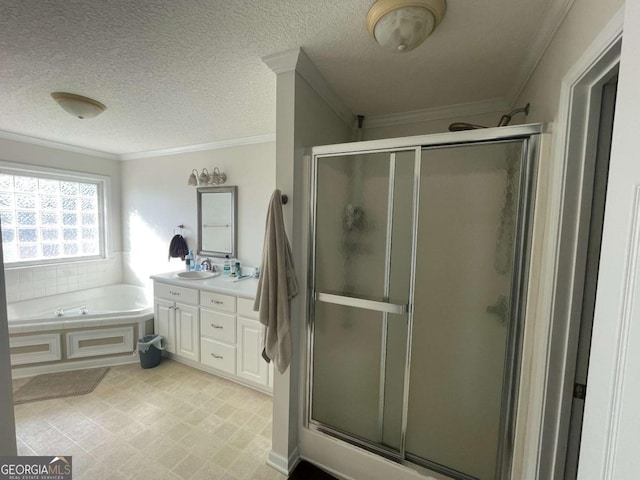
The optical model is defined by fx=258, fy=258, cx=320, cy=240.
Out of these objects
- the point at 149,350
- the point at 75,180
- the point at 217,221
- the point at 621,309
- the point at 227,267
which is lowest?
the point at 149,350

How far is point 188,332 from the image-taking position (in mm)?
2635

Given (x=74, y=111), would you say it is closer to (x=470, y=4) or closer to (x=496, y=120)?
(x=470, y=4)

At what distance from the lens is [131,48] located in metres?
1.39

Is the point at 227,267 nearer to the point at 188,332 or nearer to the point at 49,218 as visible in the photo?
the point at 188,332

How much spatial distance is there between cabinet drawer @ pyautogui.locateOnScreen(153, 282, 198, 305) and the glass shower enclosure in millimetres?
1521

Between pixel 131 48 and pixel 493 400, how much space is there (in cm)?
264

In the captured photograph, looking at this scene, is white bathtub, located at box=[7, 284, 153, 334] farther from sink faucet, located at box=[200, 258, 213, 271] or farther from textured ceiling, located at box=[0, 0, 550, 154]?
textured ceiling, located at box=[0, 0, 550, 154]

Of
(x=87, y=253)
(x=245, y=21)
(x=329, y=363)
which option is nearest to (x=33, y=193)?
(x=87, y=253)

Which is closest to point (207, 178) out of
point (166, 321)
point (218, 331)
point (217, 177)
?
point (217, 177)

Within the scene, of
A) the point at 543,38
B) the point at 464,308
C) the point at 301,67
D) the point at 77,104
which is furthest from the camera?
the point at 77,104

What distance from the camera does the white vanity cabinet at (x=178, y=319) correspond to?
2584mm

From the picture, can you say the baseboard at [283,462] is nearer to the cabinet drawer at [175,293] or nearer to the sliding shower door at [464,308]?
the sliding shower door at [464,308]

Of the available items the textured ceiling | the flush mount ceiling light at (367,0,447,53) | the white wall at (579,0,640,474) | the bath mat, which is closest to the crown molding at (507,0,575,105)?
the textured ceiling

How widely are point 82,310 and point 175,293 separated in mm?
1358
